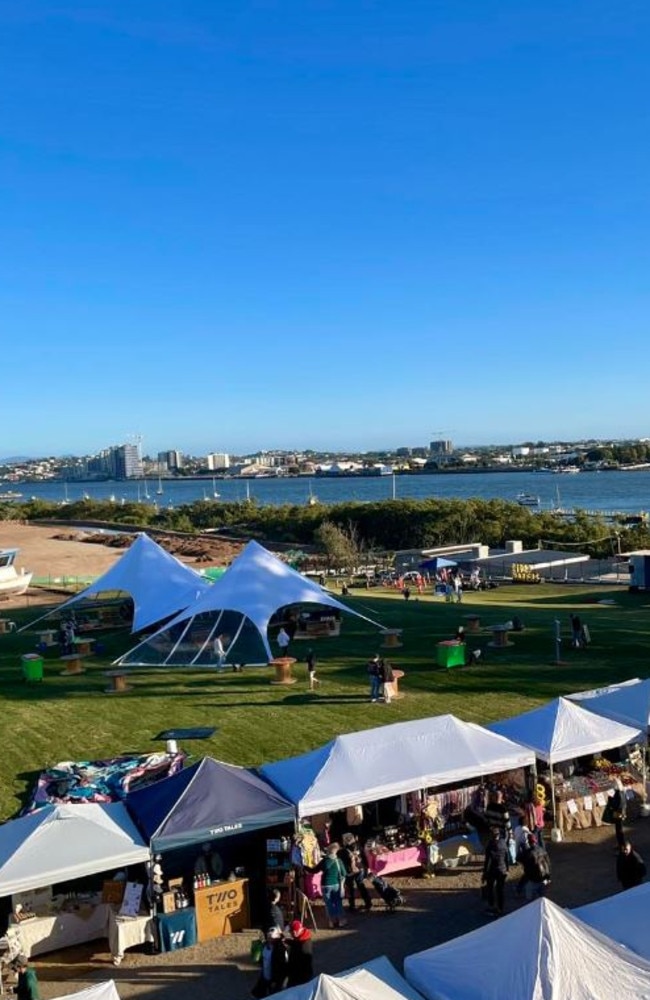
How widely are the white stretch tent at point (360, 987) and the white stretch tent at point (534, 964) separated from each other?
265 millimetres

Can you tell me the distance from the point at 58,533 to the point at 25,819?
6401 centimetres

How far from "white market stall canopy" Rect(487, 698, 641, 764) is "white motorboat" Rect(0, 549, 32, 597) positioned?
95.1 ft

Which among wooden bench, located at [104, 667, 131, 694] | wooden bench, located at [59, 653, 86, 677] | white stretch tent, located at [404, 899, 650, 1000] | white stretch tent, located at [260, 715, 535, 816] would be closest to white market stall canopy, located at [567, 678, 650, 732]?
white stretch tent, located at [260, 715, 535, 816]

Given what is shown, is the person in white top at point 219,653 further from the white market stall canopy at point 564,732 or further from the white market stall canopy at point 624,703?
the white market stall canopy at point 624,703

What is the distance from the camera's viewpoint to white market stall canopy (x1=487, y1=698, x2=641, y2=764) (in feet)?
43.9

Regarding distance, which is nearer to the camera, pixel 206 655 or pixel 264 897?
pixel 264 897

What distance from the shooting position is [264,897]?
11609mm

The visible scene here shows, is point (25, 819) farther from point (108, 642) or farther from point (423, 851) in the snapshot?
point (108, 642)

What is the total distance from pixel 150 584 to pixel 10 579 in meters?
14.4

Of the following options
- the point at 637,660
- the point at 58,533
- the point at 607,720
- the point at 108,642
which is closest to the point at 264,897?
the point at 607,720

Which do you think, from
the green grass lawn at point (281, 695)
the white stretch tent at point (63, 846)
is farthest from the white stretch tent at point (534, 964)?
the green grass lawn at point (281, 695)

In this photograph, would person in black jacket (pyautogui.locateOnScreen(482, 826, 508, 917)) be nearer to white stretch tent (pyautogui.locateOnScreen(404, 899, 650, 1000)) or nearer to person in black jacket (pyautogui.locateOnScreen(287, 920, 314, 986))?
person in black jacket (pyautogui.locateOnScreen(287, 920, 314, 986))

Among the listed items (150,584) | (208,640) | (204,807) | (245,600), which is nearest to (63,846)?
(204,807)

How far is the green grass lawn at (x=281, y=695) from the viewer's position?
1697 centimetres
